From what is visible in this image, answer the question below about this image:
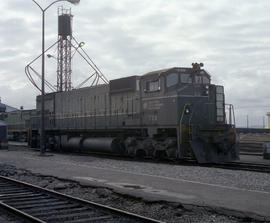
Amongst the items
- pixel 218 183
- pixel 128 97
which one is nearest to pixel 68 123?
pixel 128 97

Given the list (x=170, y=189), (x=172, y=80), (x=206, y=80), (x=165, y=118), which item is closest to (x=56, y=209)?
(x=170, y=189)

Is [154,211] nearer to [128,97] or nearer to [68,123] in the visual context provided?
[128,97]

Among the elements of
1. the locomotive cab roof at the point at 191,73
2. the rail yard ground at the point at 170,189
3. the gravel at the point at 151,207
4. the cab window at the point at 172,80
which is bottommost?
the gravel at the point at 151,207

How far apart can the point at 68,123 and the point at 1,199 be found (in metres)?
14.2

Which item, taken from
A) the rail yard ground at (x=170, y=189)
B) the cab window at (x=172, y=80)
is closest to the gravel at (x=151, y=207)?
the rail yard ground at (x=170, y=189)

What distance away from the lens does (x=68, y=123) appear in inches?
866

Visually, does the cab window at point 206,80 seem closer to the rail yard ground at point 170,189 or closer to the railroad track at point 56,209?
the rail yard ground at point 170,189

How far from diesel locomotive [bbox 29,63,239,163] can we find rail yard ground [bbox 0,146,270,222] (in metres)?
1.70

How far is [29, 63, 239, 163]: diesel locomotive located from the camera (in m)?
14.1

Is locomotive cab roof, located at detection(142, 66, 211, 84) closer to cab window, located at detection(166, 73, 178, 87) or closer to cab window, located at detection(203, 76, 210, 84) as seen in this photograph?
cab window, located at detection(203, 76, 210, 84)

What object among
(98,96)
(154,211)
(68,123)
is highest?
(98,96)

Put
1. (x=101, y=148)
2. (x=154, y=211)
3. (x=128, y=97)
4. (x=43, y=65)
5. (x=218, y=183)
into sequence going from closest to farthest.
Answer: (x=154, y=211)
(x=218, y=183)
(x=128, y=97)
(x=101, y=148)
(x=43, y=65)

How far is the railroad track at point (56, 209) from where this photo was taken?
602cm

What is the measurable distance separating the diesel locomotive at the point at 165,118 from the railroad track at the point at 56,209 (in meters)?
7.04
